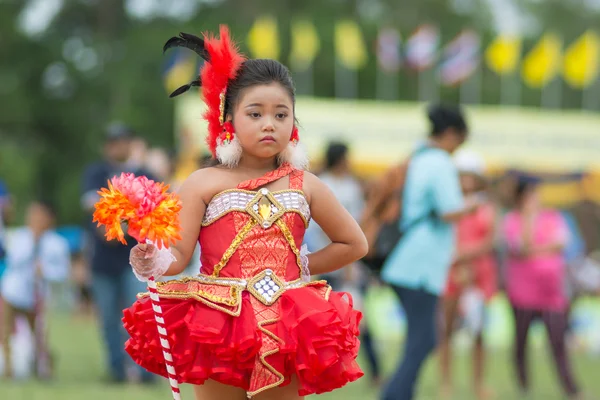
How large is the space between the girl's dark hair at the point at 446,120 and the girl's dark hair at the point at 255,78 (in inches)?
110

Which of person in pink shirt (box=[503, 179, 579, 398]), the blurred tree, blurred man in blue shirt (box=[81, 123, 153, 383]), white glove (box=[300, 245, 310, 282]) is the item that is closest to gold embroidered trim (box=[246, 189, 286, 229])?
white glove (box=[300, 245, 310, 282])

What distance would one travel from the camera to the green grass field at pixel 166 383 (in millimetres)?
8570

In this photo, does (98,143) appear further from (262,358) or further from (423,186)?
(262,358)

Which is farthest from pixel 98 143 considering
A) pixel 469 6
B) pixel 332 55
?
pixel 469 6

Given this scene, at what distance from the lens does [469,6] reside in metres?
54.6

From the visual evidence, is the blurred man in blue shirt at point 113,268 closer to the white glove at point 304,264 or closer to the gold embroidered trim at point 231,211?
the white glove at point 304,264

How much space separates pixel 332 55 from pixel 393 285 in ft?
127

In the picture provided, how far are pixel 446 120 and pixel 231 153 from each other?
295 cm

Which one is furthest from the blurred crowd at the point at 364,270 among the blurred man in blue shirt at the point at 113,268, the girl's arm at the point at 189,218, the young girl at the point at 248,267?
the girl's arm at the point at 189,218

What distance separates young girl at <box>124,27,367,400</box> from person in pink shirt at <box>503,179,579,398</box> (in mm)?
5691

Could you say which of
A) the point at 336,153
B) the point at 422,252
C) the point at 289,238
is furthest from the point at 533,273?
the point at 289,238

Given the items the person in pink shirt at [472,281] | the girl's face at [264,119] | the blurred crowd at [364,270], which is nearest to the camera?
the girl's face at [264,119]

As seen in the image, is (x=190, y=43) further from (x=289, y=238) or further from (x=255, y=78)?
(x=289, y=238)

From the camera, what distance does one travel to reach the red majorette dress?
157 inches
